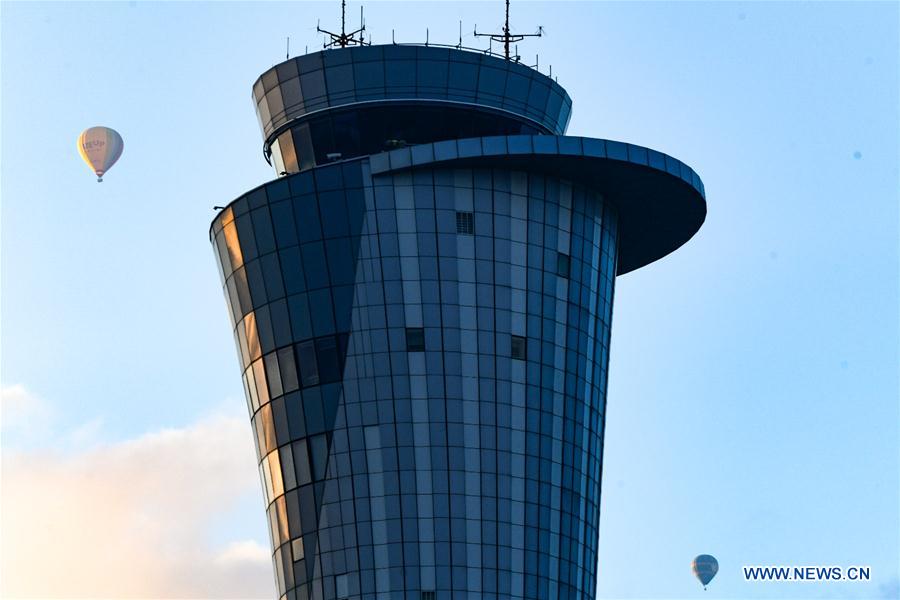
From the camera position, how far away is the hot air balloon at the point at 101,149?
150 m

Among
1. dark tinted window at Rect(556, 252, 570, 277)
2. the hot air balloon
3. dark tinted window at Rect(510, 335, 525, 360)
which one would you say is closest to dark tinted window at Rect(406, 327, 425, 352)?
dark tinted window at Rect(510, 335, 525, 360)

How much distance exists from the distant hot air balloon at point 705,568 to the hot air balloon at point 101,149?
1681 inches

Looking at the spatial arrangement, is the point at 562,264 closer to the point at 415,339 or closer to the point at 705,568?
the point at 415,339

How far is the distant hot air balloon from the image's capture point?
6275 inches

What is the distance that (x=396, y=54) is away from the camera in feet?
439

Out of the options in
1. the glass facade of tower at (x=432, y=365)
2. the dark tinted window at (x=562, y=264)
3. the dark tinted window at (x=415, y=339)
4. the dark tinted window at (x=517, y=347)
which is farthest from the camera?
the dark tinted window at (x=562, y=264)

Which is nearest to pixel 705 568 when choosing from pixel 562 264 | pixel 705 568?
pixel 705 568

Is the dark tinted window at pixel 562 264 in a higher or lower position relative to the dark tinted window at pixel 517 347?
higher

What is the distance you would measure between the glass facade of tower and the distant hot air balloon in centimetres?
2889

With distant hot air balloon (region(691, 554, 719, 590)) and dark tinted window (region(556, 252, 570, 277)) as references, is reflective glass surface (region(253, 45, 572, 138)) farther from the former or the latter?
distant hot air balloon (region(691, 554, 719, 590))

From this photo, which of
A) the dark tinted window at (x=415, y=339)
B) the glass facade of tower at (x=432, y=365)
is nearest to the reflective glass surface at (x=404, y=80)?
the glass facade of tower at (x=432, y=365)

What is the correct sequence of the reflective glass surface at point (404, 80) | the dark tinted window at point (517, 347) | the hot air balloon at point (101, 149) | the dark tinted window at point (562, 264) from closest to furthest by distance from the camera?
1. the dark tinted window at point (517, 347)
2. the dark tinted window at point (562, 264)
3. the reflective glass surface at point (404, 80)
4. the hot air balloon at point (101, 149)

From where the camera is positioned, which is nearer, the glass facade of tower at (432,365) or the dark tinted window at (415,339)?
the glass facade of tower at (432,365)

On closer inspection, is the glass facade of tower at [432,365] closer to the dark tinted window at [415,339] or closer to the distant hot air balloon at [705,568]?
the dark tinted window at [415,339]
